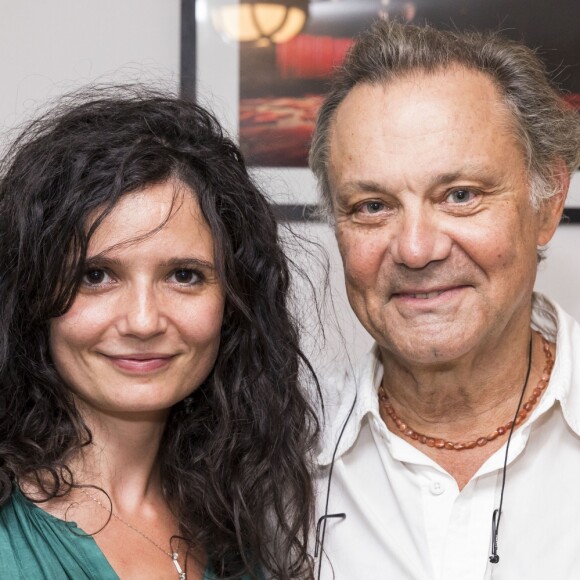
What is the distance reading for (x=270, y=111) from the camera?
7.78 ft

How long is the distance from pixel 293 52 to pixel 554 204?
81 centimetres

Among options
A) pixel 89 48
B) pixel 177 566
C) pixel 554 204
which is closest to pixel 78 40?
pixel 89 48

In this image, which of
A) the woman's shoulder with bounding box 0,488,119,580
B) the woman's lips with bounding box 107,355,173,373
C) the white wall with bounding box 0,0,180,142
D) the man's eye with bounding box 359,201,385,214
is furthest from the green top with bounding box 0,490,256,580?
the white wall with bounding box 0,0,180,142

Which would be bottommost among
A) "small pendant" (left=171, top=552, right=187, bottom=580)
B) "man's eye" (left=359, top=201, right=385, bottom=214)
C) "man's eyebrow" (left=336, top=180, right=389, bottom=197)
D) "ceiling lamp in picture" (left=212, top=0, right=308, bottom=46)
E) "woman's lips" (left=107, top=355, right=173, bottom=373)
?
"small pendant" (left=171, top=552, right=187, bottom=580)

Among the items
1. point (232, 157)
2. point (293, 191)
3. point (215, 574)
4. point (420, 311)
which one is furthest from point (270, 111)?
point (215, 574)

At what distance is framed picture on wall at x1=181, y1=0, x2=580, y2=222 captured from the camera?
Result: 234 cm

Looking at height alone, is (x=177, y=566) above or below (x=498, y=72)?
below

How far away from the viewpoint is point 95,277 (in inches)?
61.1

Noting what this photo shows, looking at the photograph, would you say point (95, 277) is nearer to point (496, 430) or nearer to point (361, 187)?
point (361, 187)

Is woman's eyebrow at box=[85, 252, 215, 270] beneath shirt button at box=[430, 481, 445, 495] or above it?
above

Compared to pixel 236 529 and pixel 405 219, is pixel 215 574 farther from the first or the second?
pixel 405 219

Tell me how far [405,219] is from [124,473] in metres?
0.65

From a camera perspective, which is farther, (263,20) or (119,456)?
(263,20)

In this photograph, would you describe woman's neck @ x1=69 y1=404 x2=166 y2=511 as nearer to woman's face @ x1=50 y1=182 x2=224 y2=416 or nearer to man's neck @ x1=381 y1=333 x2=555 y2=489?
woman's face @ x1=50 y1=182 x2=224 y2=416
